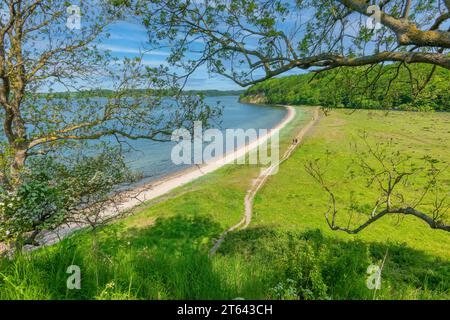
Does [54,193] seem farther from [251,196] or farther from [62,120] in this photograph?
[251,196]

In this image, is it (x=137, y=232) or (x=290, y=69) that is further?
(x=137, y=232)

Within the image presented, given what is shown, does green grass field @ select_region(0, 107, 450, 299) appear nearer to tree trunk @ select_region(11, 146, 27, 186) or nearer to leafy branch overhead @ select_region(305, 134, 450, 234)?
leafy branch overhead @ select_region(305, 134, 450, 234)

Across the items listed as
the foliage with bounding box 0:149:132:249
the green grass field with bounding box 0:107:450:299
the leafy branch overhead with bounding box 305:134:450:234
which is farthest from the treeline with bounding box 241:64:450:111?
the foliage with bounding box 0:149:132:249

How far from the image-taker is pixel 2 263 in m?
2.84

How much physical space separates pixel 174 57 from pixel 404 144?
1381 inches

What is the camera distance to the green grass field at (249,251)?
2.70 meters

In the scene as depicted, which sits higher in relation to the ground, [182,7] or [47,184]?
[182,7]

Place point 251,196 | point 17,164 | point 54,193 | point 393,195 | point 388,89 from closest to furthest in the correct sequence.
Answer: point 54,193
point 17,164
point 388,89
point 393,195
point 251,196

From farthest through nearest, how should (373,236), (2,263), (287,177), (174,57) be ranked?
1. (287,177)
2. (373,236)
3. (174,57)
4. (2,263)

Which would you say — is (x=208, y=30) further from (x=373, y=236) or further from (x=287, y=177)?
Result: (x=287, y=177)

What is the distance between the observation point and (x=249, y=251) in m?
10.2

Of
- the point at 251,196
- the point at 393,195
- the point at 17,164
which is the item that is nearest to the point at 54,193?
the point at 17,164

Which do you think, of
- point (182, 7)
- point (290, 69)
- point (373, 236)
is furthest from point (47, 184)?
point (373, 236)

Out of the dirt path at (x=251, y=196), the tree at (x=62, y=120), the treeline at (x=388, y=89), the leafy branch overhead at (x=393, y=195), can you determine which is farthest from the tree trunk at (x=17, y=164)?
the leafy branch overhead at (x=393, y=195)
